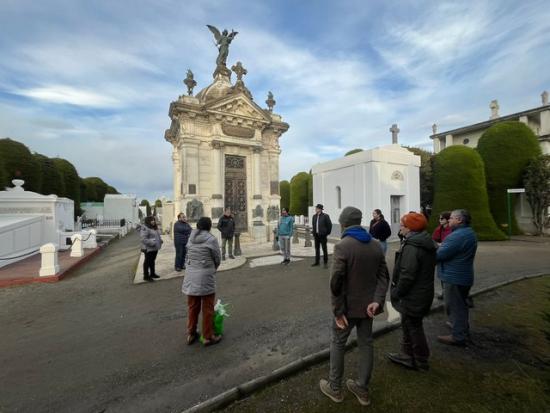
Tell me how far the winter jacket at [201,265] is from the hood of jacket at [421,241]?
7.70 feet

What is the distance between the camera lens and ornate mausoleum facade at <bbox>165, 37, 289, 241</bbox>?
1150cm

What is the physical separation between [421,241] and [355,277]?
0.92 m

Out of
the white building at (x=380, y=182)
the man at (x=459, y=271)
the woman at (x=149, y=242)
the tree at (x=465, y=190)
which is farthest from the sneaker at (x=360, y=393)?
the tree at (x=465, y=190)

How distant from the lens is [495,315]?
4371mm

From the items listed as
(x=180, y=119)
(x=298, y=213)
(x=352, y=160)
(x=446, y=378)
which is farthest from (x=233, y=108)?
(x=298, y=213)

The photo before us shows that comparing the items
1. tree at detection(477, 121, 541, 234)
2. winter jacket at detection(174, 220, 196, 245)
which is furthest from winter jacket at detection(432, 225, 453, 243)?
tree at detection(477, 121, 541, 234)

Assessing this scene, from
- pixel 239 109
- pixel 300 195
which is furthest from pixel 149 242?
pixel 300 195

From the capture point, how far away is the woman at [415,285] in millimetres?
2725

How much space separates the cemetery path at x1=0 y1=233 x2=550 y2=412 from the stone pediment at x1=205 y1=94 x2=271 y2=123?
8.17m

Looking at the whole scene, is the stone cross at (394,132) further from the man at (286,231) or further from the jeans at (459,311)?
the jeans at (459,311)

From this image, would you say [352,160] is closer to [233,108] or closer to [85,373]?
[233,108]

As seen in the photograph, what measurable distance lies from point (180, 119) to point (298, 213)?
19793 millimetres

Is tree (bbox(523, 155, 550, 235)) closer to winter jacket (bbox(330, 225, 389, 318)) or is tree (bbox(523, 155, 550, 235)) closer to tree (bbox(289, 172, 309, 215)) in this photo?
tree (bbox(289, 172, 309, 215))

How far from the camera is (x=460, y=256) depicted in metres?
3.39
